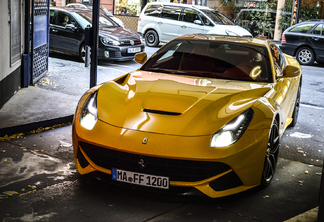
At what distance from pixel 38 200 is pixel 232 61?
8.32ft

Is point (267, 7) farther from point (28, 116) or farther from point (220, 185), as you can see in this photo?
point (220, 185)

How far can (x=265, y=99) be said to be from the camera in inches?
149

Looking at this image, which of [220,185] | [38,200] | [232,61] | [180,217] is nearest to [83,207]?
[38,200]

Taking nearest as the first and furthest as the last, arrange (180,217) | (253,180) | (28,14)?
(180,217), (253,180), (28,14)

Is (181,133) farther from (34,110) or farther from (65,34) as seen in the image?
(65,34)

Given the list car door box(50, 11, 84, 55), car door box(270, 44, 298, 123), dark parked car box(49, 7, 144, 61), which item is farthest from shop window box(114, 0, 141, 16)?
car door box(270, 44, 298, 123)

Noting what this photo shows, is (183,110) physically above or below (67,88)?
above

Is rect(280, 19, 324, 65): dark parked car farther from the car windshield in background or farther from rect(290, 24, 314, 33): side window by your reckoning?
the car windshield in background

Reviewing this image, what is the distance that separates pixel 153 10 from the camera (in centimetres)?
1725

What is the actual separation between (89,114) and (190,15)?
13.4 meters

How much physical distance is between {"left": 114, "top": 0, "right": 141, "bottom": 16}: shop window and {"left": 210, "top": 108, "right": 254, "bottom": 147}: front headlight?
2324cm

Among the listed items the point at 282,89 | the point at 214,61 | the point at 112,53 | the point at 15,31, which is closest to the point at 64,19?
the point at 112,53

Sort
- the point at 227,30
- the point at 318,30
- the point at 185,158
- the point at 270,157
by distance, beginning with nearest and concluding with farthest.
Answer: the point at 185,158, the point at 270,157, the point at 318,30, the point at 227,30

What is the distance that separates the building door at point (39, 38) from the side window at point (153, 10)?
8206 millimetres
